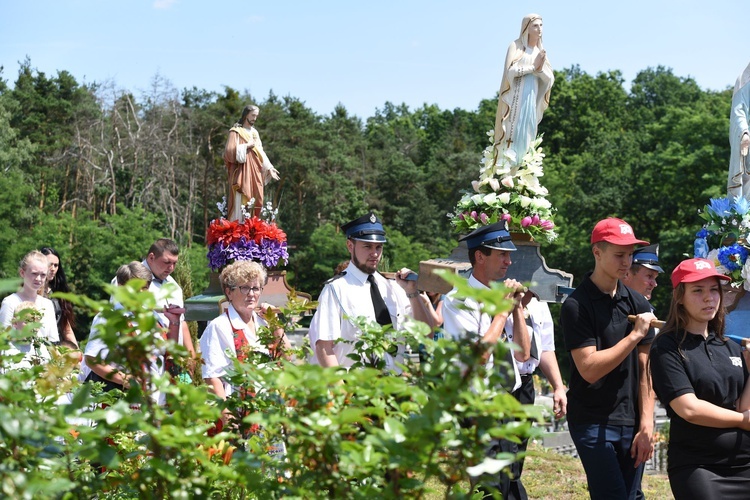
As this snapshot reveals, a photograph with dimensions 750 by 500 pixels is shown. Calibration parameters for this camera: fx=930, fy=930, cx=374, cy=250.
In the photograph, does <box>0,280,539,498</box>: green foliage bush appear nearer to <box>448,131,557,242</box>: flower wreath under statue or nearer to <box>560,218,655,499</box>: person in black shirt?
<box>560,218,655,499</box>: person in black shirt

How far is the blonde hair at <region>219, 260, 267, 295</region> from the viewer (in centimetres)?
551

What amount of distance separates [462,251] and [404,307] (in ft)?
14.6

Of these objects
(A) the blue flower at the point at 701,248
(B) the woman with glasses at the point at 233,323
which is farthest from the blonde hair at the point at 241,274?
(A) the blue flower at the point at 701,248

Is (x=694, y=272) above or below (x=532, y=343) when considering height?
above

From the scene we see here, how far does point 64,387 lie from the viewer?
9.33ft

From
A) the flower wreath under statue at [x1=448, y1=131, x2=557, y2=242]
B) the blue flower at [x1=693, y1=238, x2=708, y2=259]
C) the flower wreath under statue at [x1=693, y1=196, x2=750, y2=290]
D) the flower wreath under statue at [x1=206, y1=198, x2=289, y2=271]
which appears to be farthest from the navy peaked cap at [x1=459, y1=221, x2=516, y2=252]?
the flower wreath under statue at [x1=206, y1=198, x2=289, y2=271]

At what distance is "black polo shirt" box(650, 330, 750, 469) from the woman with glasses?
7.46 ft

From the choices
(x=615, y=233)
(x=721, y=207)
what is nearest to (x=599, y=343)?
(x=615, y=233)

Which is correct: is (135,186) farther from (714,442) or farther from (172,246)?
(714,442)

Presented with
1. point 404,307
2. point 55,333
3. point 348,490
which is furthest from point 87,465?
point 55,333

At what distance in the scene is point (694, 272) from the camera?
13.4 ft

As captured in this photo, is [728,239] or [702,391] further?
[728,239]

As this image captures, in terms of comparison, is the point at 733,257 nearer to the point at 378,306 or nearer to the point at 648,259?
the point at 648,259

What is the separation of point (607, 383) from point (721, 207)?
5.30 metres
